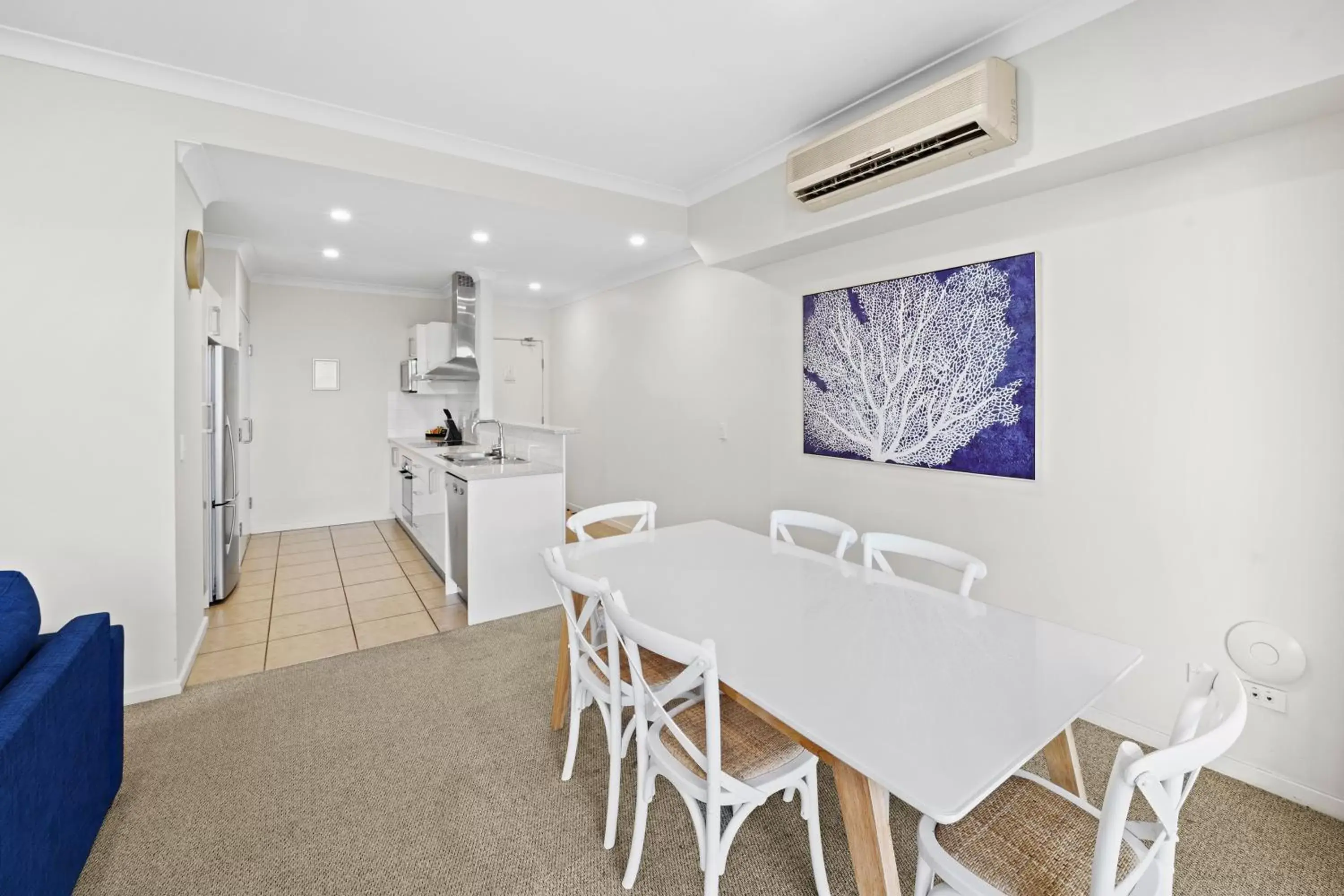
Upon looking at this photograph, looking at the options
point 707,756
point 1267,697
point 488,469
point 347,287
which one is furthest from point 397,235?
point 1267,697

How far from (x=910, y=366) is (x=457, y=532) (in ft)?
8.91

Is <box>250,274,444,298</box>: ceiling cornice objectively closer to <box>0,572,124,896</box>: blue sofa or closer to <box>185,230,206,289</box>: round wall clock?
<box>185,230,206,289</box>: round wall clock

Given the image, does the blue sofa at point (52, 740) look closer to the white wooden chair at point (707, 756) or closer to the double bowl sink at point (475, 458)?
the white wooden chair at point (707, 756)

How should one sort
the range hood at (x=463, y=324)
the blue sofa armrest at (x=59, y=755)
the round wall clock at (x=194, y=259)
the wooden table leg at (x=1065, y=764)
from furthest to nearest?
the range hood at (x=463, y=324)
the round wall clock at (x=194, y=259)
the wooden table leg at (x=1065, y=764)
the blue sofa armrest at (x=59, y=755)

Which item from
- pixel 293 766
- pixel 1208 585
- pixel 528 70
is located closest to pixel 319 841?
pixel 293 766

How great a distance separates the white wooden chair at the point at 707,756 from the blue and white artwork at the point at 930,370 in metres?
1.70

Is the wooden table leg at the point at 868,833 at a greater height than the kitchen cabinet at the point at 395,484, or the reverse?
the kitchen cabinet at the point at 395,484

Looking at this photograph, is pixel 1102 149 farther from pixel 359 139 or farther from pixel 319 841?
pixel 319 841

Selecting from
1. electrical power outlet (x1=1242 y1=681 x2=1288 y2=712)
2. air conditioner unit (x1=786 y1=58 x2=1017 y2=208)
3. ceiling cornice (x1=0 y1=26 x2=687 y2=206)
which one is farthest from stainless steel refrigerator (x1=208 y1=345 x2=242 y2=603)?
electrical power outlet (x1=1242 y1=681 x2=1288 y2=712)

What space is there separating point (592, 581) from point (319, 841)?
45.2 inches

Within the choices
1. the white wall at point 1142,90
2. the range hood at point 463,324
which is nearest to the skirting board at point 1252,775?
the white wall at point 1142,90

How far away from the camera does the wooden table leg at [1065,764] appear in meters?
1.51

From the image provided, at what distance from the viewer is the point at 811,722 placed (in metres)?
Result: 1.12

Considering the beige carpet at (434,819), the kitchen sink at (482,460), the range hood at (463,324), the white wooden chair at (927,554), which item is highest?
the range hood at (463,324)
